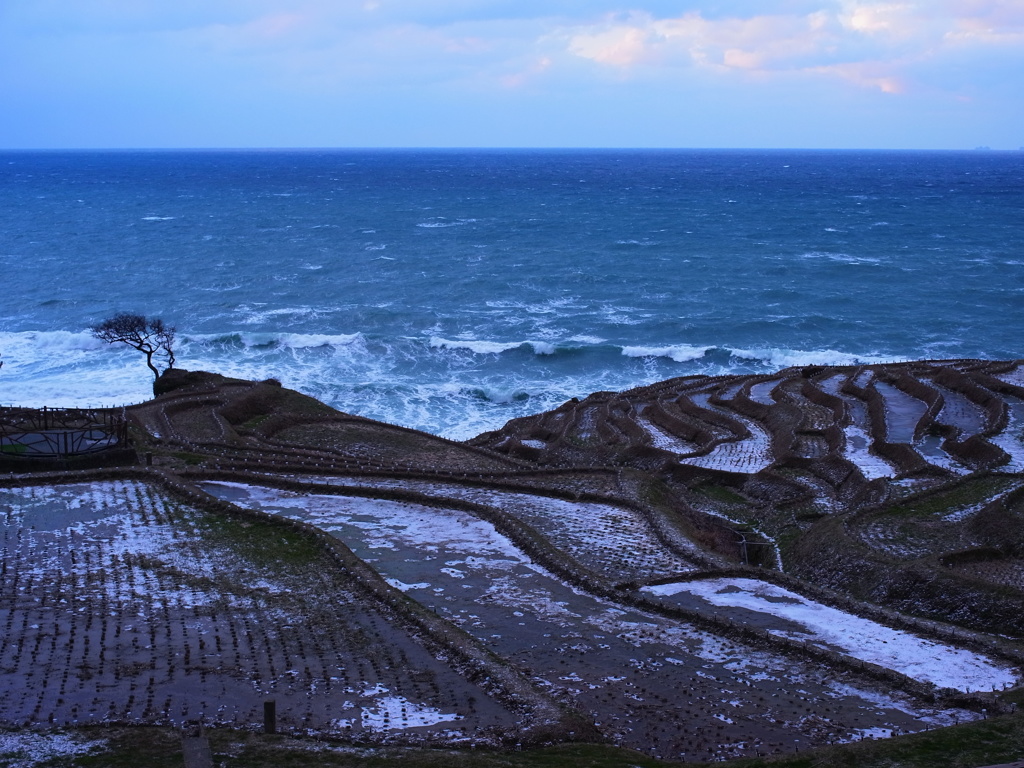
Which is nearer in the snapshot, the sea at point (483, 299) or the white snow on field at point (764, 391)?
the white snow on field at point (764, 391)

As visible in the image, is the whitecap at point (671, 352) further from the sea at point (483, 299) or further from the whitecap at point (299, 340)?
the whitecap at point (299, 340)

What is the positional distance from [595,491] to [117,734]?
73.0ft

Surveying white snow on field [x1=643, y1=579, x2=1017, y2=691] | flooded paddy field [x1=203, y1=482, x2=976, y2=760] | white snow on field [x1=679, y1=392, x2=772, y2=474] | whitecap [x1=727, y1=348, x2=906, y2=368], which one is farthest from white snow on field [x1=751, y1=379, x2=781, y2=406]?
flooded paddy field [x1=203, y1=482, x2=976, y2=760]

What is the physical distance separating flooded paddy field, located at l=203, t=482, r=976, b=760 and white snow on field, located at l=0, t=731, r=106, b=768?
29.8 ft

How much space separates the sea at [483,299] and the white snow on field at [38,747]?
42559 millimetres

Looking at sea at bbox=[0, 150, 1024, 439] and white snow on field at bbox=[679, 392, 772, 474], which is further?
sea at bbox=[0, 150, 1024, 439]

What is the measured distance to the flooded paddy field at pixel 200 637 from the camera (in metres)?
18.8

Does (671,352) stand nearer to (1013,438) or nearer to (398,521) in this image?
(1013,438)

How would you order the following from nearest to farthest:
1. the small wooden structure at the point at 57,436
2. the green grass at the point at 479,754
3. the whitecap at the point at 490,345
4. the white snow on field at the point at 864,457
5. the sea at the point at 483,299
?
1. the green grass at the point at 479,754
2. the small wooden structure at the point at 57,436
3. the white snow on field at the point at 864,457
4. the sea at the point at 483,299
5. the whitecap at the point at 490,345

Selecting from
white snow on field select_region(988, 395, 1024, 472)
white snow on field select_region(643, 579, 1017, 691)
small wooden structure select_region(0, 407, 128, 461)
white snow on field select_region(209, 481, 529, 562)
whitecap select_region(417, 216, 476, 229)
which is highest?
whitecap select_region(417, 216, 476, 229)

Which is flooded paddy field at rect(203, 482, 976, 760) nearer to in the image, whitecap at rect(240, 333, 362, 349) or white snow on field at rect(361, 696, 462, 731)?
white snow on field at rect(361, 696, 462, 731)

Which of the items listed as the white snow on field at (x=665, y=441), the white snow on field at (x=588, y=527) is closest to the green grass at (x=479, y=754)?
the white snow on field at (x=588, y=527)

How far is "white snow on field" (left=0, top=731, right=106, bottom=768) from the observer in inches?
640

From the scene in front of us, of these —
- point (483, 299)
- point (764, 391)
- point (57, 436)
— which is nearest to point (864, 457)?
point (764, 391)
